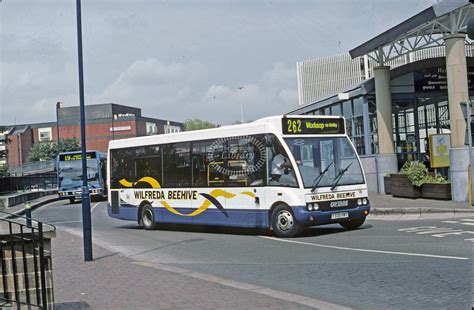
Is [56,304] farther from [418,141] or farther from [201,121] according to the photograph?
[201,121]

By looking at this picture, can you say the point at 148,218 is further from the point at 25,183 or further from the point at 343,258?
the point at 25,183

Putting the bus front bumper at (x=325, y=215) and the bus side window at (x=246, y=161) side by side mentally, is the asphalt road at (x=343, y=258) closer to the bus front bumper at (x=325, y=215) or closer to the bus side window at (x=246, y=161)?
the bus front bumper at (x=325, y=215)

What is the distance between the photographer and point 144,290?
809cm

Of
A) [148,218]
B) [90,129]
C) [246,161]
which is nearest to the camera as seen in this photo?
[246,161]

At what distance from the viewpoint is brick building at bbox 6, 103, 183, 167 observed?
113000 millimetres

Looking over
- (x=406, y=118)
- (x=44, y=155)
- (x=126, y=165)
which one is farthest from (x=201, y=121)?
(x=126, y=165)

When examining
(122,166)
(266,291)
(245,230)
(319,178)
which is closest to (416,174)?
(245,230)

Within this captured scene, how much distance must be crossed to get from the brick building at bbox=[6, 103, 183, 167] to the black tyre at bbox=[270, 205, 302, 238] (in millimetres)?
96925

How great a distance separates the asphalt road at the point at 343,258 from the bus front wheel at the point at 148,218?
1.48ft

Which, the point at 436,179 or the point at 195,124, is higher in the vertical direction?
the point at 195,124

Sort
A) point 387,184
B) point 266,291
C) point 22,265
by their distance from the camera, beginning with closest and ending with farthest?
point 22,265 → point 266,291 → point 387,184

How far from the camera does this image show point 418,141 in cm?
2847

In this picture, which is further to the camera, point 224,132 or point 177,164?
point 177,164

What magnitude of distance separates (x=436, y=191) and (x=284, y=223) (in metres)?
8.43
